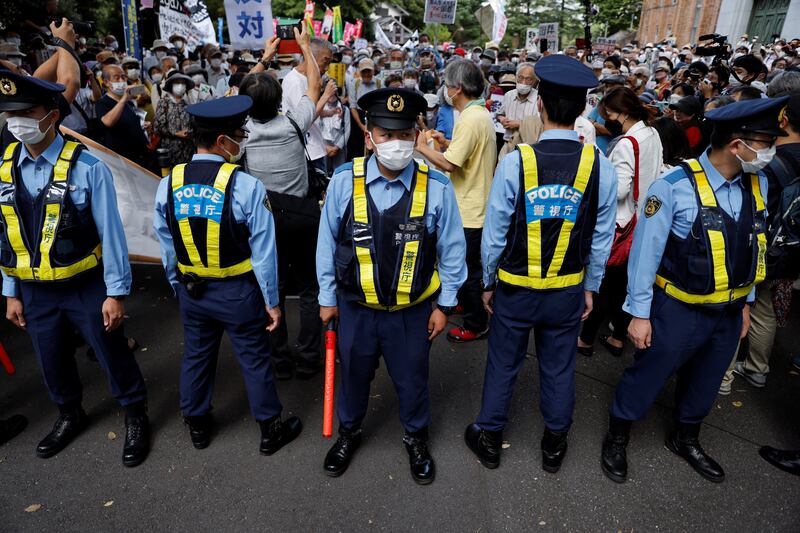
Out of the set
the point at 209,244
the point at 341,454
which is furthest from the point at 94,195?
the point at 341,454

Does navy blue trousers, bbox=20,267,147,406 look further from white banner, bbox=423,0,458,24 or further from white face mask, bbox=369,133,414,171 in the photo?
white banner, bbox=423,0,458,24

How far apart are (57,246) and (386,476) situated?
221 centimetres

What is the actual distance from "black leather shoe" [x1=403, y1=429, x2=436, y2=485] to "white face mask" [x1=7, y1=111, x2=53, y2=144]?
2.57m

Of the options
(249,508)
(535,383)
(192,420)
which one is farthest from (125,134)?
(535,383)

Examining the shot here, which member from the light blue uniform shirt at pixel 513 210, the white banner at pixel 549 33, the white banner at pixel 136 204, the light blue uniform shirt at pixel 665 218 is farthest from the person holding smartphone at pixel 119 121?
the white banner at pixel 549 33

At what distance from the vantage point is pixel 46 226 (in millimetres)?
2646

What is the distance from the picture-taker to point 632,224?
12.6 ft

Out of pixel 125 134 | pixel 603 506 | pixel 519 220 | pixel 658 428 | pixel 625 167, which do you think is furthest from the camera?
pixel 125 134

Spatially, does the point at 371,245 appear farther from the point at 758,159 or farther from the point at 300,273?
the point at 758,159

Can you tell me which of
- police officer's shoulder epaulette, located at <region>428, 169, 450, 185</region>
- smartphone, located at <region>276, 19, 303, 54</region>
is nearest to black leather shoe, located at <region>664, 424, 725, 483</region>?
police officer's shoulder epaulette, located at <region>428, 169, 450, 185</region>

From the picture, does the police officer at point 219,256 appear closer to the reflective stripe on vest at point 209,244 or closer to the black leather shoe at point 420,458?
the reflective stripe on vest at point 209,244

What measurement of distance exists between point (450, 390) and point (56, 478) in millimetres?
2538

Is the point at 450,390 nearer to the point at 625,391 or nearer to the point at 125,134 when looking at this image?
the point at 625,391

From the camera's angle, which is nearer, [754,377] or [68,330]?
[68,330]
